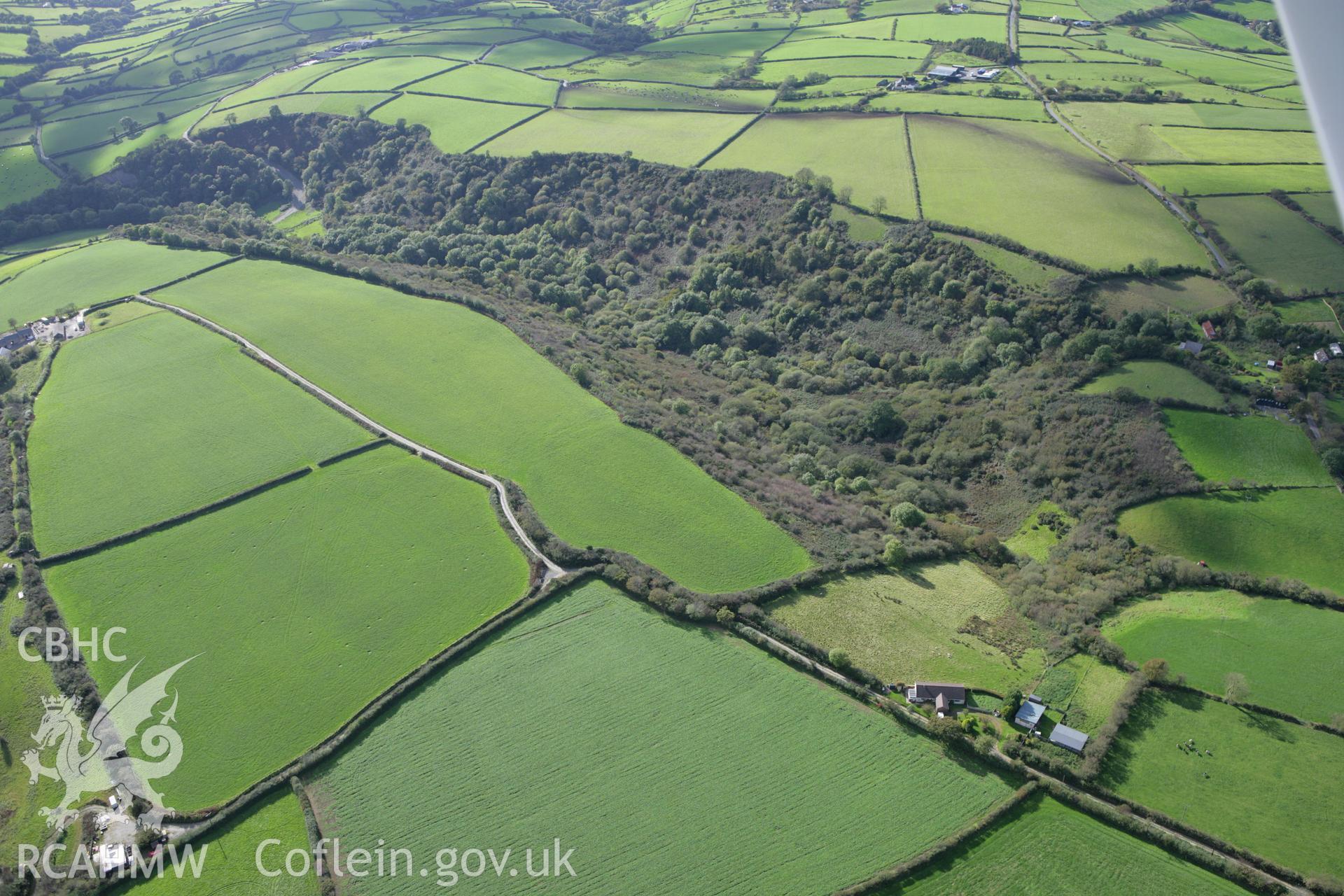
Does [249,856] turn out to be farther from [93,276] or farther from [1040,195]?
[1040,195]

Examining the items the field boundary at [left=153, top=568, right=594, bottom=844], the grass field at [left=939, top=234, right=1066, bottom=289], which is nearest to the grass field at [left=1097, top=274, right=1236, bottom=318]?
the grass field at [left=939, top=234, right=1066, bottom=289]

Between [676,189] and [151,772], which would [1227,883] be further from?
[676,189]

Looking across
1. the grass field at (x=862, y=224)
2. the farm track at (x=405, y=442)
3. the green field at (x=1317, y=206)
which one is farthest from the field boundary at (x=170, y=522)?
the green field at (x=1317, y=206)

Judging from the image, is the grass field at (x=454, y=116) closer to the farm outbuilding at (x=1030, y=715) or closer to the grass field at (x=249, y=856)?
the grass field at (x=249, y=856)

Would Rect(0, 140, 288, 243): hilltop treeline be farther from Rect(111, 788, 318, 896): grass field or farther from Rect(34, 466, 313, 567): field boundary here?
Rect(111, 788, 318, 896): grass field

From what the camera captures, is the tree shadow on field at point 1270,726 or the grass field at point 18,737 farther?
the tree shadow on field at point 1270,726

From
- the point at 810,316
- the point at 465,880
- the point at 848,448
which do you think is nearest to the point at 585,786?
the point at 465,880

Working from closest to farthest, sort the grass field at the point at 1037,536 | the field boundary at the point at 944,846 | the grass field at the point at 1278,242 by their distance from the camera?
the field boundary at the point at 944,846
the grass field at the point at 1037,536
the grass field at the point at 1278,242

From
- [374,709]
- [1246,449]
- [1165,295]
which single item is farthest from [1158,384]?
[374,709]
